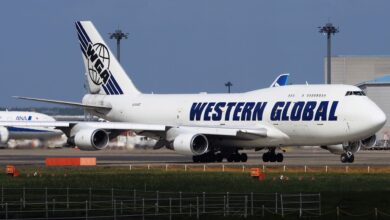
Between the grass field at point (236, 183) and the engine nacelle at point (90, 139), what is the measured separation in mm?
8633

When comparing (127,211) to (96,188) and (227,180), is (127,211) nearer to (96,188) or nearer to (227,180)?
(96,188)

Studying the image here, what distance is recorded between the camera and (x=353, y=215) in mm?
39406

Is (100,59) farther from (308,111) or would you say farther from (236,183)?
(236,183)

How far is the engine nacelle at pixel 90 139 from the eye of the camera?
74562 millimetres

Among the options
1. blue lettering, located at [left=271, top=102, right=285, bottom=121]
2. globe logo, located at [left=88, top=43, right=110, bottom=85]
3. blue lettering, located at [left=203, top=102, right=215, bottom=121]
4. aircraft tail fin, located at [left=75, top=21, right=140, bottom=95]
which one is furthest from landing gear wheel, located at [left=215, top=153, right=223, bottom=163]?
globe logo, located at [left=88, top=43, right=110, bottom=85]

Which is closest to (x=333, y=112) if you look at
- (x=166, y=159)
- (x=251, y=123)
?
(x=251, y=123)

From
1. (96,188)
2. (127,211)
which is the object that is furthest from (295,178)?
(127,211)

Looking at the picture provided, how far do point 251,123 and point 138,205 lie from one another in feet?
118

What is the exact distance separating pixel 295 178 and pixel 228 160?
898 inches

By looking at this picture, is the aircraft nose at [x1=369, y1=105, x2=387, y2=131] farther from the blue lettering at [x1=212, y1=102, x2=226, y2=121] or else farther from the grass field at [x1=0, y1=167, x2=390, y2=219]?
the grass field at [x1=0, y1=167, x2=390, y2=219]

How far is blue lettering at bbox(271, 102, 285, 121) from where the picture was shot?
7588 cm

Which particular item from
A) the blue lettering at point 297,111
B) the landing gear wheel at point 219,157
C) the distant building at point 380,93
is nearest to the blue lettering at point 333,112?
the blue lettering at point 297,111

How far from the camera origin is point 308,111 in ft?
245

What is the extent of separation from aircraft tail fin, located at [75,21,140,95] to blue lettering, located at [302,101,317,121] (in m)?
17.7
